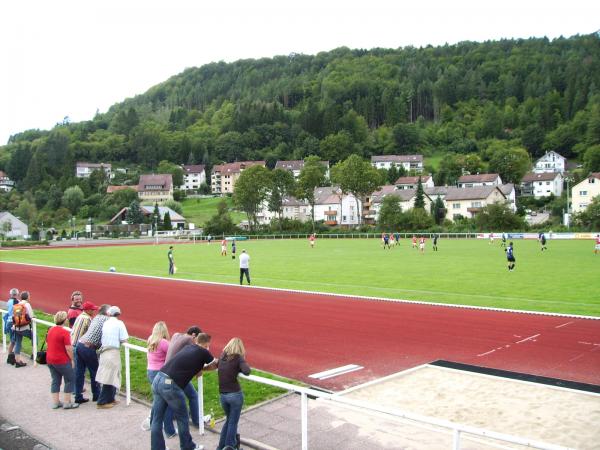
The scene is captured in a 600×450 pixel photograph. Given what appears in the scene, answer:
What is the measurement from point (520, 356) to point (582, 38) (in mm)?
221216

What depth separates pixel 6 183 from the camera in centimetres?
17112

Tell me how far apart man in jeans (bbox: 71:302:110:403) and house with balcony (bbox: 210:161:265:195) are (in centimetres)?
15480

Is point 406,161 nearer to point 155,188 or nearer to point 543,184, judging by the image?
point 543,184

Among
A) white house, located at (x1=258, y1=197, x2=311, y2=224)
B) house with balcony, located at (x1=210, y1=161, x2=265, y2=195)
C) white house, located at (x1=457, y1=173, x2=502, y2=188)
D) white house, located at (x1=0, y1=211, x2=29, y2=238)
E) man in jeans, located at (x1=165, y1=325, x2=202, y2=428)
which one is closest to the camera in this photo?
man in jeans, located at (x1=165, y1=325, x2=202, y2=428)

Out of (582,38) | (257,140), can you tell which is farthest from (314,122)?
(582,38)

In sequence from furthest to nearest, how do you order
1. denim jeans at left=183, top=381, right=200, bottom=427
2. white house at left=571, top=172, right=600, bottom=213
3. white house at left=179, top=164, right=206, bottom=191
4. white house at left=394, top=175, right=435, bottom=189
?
white house at left=179, top=164, right=206, bottom=191 → white house at left=394, top=175, right=435, bottom=189 → white house at left=571, top=172, right=600, bottom=213 → denim jeans at left=183, top=381, right=200, bottom=427

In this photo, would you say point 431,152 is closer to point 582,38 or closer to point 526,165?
point 526,165

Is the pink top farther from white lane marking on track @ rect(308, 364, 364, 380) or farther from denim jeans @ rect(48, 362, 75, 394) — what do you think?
white lane marking on track @ rect(308, 364, 364, 380)

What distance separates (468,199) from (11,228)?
297ft

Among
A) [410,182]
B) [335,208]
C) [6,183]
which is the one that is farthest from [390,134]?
[6,183]

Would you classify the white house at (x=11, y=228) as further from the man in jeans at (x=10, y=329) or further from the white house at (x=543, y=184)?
the white house at (x=543, y=184)

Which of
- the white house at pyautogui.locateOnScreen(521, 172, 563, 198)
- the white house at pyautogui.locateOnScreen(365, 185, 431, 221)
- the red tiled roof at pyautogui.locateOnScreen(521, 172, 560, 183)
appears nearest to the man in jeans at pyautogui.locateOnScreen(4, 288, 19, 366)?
the white house at pyautogui.locateOnScreen(365, 185, 431, 221)

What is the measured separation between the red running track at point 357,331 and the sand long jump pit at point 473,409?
35.1 inches

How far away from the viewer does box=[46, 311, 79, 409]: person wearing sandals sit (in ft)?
29.3
